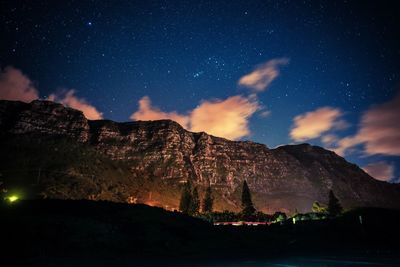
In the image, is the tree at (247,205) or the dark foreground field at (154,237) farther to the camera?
the tree at (247,205)

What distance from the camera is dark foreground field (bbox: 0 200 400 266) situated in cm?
2291

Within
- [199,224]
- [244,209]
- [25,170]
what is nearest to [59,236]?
[199,224]

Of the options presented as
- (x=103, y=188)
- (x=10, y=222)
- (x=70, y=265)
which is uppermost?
(x=103, y=188)

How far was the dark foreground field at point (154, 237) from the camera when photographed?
2291 centimetres

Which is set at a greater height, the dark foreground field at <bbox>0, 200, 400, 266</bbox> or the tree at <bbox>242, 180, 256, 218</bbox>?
the tree at <bbox>242, 180, 256, 218</bbox>

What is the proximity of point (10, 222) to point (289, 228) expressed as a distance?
42.4 meters

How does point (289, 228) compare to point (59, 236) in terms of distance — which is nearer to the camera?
point (59, 236)

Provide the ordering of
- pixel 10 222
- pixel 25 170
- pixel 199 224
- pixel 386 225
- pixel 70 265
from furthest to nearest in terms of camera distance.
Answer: pixel 25 170 → pixel 199 224 → pixel 386 225 → pixel 10 222 → pixel 70 265

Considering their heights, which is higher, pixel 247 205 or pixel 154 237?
pixel 247 205

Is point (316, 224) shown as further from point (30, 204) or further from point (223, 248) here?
point (30, 204)

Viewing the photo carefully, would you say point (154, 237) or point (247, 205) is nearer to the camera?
point (154, 237)

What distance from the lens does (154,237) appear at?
3281cm

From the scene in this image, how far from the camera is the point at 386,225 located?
3831 cm

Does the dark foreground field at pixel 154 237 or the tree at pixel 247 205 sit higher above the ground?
the tree at pixel 247 205
